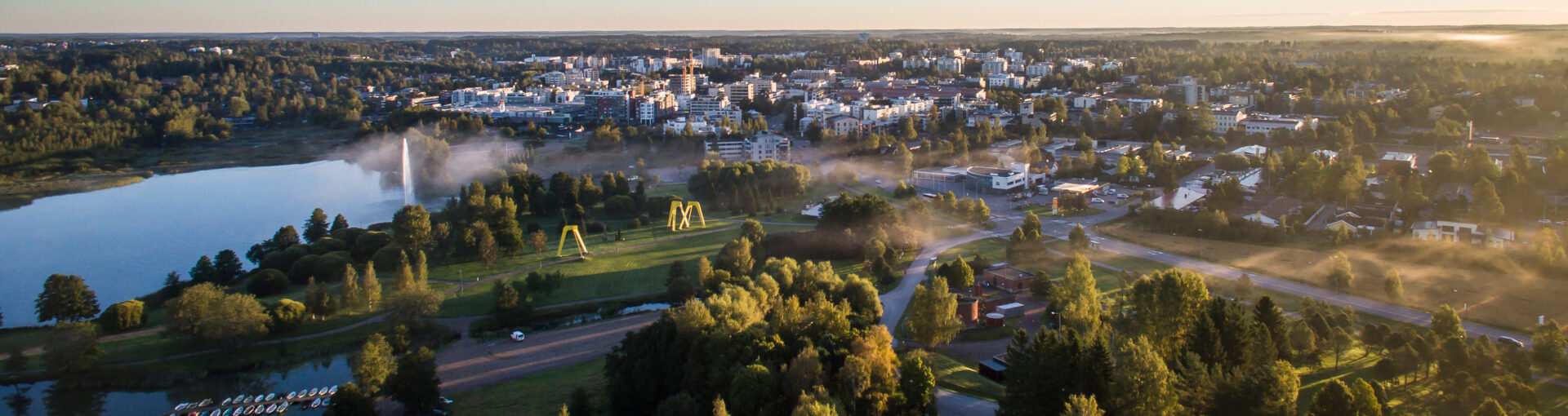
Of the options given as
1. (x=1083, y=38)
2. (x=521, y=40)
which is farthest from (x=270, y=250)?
(x=521, y=40)

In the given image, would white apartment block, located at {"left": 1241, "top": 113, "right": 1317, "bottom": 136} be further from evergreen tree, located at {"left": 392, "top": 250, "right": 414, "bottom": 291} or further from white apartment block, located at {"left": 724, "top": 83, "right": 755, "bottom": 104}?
evergreen tree, located at {"left": 392, "top": 250, "right": 414, "bottom": 291}

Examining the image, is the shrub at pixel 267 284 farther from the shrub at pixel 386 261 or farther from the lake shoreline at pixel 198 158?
the lake shoreline at pixel 198 158

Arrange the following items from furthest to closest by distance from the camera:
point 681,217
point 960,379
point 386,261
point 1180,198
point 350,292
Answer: point 1180,198 → point 681,217 → point 386,261 → point 350,292 → point 960,379

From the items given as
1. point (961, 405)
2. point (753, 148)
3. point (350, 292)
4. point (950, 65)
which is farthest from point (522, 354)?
point (950, 65)

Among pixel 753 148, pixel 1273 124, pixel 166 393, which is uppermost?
pixel 1273 124

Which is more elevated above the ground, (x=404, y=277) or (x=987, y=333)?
(x=404, y=277)

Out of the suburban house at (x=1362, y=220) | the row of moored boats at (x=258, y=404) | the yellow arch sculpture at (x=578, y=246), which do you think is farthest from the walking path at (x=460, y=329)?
the suburban house at (x=1362, y=220)

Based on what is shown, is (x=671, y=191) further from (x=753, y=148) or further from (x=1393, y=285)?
(x=1393, y=285)

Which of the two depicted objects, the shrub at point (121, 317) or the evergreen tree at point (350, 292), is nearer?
the shrub at point (121, 317)
